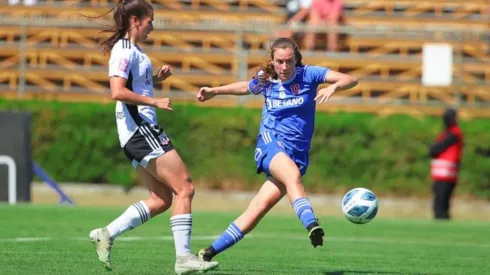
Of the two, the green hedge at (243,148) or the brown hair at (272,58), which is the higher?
the brown hair at (272,58)

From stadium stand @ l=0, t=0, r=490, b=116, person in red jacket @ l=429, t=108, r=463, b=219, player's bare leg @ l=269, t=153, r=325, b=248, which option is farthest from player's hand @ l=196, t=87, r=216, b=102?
stadium stand @ l=0, t=0, r=490, b=116

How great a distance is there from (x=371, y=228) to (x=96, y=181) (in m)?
8.01

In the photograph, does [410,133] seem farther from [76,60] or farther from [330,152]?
[76,60]

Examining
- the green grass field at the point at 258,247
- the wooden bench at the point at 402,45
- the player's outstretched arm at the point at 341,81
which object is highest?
the wooden bench at the point at 402,45

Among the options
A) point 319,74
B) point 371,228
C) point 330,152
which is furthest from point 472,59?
point 319,74

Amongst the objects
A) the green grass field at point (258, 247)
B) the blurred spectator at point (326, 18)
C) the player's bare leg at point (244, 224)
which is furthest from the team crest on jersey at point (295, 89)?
the blurred spectator at point (326, 18)

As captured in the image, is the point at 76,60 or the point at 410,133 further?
the point at 76,60

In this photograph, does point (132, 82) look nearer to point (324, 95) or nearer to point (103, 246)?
point (103, 246)

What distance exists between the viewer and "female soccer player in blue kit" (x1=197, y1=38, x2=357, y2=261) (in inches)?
376

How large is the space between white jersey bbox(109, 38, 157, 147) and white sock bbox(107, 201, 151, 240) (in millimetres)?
599

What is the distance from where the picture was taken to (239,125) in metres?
23.2

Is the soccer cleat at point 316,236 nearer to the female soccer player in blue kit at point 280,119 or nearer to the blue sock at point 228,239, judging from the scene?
→ the female soccer player in blue kit at point 280,119

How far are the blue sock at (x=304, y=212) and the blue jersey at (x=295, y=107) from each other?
67cm

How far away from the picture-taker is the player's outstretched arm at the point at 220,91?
979 centimetres
